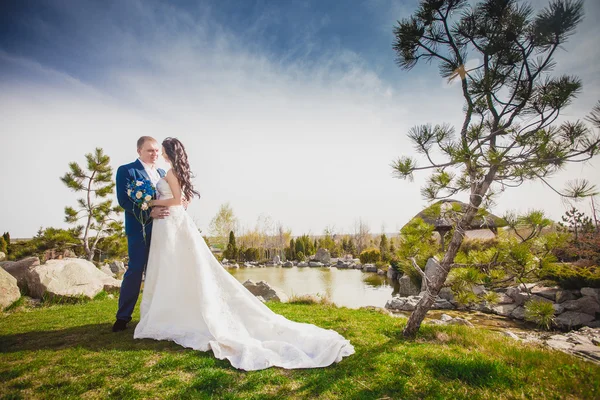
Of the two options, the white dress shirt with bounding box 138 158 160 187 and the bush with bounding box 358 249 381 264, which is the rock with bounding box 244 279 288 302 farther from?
the bush with bounding box 358 249 381 264

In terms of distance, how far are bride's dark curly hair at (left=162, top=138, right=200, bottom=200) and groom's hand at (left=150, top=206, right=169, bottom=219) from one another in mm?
413

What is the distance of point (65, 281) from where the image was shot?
Answer: 23.3ft

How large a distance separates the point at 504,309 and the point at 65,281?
41.6 feet

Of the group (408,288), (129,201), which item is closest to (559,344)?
(408,288)

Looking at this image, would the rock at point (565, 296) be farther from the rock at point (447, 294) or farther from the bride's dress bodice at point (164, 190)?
the bride's dress bodice at point (164, 190)

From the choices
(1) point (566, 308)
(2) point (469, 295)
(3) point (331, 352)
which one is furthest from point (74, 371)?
(1) point (566, 308)

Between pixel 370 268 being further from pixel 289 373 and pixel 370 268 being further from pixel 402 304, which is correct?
pixel 289 373

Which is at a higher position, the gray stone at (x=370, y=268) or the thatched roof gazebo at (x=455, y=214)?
the thatched roof gazebo at (x=455, y=214)

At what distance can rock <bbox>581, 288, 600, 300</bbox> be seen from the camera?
7714 millimetres

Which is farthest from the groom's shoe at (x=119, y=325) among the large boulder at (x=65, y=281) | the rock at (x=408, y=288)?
the rock at (x=408, y=288)

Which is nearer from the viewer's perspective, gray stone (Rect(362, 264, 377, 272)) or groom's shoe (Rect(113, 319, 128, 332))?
groom's shoe (Rect(113, 319, 128, 332))

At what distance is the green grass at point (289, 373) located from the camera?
2346 millimetres

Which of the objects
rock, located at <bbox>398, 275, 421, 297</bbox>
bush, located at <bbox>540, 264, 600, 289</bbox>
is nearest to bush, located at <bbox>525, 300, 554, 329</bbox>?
bush, located at <bbox>540, 264, 600, 289</bbox>

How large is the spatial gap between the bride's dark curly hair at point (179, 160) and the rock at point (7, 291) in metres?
5.06
